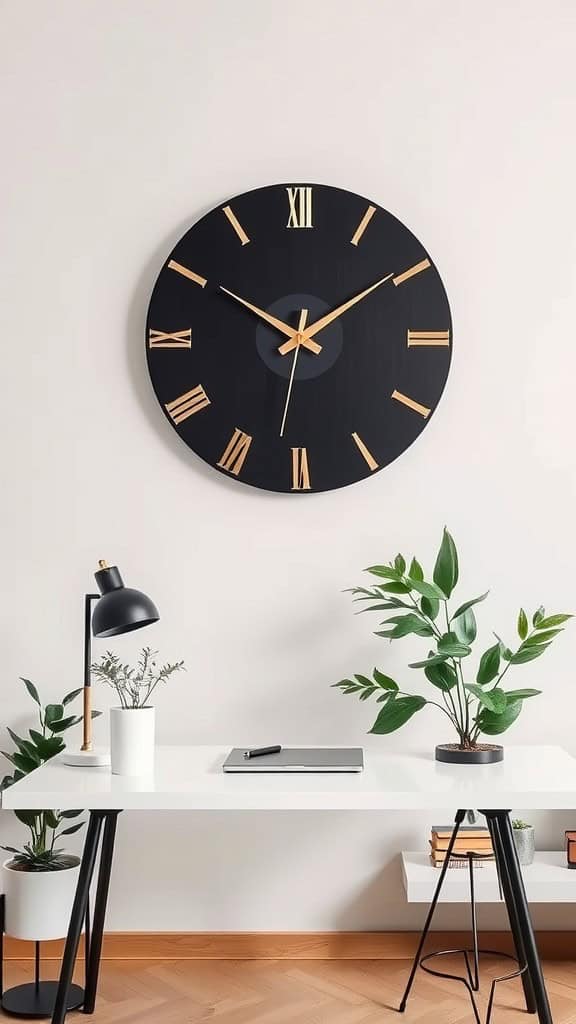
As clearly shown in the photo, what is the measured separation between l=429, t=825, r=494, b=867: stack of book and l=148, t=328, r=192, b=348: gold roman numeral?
1.44 m

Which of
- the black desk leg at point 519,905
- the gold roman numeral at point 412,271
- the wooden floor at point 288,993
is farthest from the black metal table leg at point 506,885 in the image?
the gold roman numeral at point 412,271

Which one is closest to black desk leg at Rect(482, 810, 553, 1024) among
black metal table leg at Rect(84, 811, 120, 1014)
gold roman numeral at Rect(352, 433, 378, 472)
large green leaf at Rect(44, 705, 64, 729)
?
black metal table leg at Rect(84, 811, 120, 1014)

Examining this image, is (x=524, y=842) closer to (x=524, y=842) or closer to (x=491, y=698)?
(x=524, y=842)

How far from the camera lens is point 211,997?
2.62 metres

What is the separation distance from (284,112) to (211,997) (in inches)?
91.2

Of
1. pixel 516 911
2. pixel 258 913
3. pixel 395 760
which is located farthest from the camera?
pixel 258 913

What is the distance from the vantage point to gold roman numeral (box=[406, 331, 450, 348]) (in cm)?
288

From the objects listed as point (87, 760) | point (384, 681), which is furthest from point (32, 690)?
point (384, 681)

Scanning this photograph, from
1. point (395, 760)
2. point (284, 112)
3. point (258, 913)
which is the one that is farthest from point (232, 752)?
point (284, 112)

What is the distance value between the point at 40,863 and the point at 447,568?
4.05 feet

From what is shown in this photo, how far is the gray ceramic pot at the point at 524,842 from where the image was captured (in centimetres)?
271

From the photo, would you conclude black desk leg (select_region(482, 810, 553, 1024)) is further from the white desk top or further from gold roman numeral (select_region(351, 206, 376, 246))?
gold roman numeral (select_region(351, 206, 376, 246))

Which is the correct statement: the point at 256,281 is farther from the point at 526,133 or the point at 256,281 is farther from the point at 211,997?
the point at 211,997

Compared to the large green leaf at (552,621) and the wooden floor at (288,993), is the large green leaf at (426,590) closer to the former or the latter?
the large green leaf at (552,621)
